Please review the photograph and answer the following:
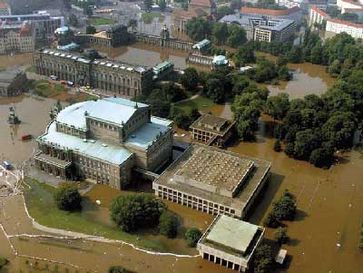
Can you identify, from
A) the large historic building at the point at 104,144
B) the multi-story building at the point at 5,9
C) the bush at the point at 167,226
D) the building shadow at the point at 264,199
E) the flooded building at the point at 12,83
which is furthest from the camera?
the multi-story building at the point at 5,9

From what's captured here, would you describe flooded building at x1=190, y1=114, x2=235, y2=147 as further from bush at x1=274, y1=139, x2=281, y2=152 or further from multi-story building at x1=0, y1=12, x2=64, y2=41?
multi-story building at x1=0, y1=12, x2=64, y2=41

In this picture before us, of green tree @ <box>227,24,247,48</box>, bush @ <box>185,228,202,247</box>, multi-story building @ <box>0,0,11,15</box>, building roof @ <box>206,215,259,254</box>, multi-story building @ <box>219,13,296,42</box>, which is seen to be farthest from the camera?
multi-story building @ <box>0,0,11,15</box>

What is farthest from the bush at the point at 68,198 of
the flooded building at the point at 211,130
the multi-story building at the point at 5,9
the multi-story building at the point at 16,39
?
the multi-story building at the point at 5,9

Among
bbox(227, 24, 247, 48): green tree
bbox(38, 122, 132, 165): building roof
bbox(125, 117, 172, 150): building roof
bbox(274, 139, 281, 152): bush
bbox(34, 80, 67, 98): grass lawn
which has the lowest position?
bbox(274, 139, 281, 152): bush

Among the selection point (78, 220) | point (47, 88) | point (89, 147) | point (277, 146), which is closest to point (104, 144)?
point (89, 147)

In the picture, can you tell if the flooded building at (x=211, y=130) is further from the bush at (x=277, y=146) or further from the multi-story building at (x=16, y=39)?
the multi-story building at (x=16, y=39)

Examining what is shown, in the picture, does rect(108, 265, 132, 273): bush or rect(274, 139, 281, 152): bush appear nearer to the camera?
rect(108, 265, 132, 273): bush

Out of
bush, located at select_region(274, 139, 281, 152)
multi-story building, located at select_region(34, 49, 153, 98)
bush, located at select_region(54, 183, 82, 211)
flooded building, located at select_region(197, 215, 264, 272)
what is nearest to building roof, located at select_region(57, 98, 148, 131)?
bush, located at select_region(54, 183, 82, 211)
